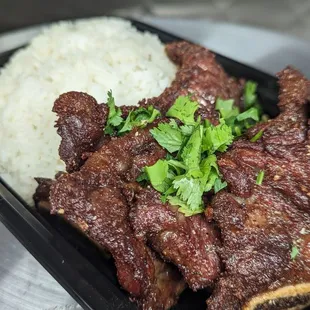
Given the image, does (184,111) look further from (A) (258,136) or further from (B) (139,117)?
(A) (258,136)

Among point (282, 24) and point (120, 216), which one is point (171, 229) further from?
point (282, 24)

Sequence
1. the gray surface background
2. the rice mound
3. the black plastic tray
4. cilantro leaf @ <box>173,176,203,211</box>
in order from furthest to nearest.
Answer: the gray surface background → the rice mound → cilantro leaf @ <box>173,176,203,211</box> → the black plastic tray

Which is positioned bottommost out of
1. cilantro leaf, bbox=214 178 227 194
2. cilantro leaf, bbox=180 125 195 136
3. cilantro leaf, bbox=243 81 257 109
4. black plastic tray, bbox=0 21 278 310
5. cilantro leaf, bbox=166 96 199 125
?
black plastic tray, bbox=0 21 278 310

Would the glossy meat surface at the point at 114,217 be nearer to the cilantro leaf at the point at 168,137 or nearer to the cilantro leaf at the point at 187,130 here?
the cilantro leaf at the point at 168,137

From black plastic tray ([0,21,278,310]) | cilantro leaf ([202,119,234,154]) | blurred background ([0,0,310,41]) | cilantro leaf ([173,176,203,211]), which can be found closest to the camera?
black plastic tray ([0,21,278,310])

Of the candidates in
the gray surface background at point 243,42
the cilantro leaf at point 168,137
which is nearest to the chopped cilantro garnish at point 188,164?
the cilantro leaf at point 168,137

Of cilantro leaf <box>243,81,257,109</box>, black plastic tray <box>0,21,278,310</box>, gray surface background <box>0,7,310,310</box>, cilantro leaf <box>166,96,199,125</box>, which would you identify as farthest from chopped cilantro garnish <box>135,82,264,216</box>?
gray surface background <box>0,7,310,310</box>

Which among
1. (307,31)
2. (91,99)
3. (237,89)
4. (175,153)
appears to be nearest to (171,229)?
(175,153)

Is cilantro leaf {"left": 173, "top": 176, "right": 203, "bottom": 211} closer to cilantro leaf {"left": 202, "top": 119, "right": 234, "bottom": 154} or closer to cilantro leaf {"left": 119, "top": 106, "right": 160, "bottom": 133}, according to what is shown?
cilantro leaf {"left": 202, "top": 119, "right": 234, "bottom": 154}
